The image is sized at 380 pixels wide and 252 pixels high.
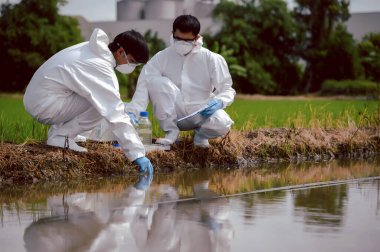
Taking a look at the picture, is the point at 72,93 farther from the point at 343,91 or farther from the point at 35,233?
the point at 343,91

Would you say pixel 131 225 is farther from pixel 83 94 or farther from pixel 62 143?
pixel 62 143

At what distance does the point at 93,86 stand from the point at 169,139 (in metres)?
1.55

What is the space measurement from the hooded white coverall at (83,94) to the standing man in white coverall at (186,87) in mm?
957

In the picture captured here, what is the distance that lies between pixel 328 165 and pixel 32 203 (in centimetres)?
413

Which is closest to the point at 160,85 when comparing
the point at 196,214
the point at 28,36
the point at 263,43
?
the point at 196,214

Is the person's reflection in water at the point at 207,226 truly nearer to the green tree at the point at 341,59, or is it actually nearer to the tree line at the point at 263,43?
the tree line at the point at 263,43

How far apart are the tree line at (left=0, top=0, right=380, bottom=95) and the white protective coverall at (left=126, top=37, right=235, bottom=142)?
1026 inches

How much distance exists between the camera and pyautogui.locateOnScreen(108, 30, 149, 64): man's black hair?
674cm

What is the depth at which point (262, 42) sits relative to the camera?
39.7 metres

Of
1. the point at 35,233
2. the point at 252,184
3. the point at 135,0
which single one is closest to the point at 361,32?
the point at 135,0

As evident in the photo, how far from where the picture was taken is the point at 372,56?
38188 mm

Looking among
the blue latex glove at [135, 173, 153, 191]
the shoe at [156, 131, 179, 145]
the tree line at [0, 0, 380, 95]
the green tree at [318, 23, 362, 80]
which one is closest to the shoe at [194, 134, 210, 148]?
the shoe at [156, 131, 179, 145]

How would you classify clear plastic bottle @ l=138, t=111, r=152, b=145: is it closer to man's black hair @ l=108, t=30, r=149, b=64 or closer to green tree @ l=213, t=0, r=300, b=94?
man's black hair @ l=108, t=30, r=149, b=64

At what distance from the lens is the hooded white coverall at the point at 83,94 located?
6.79 metres
